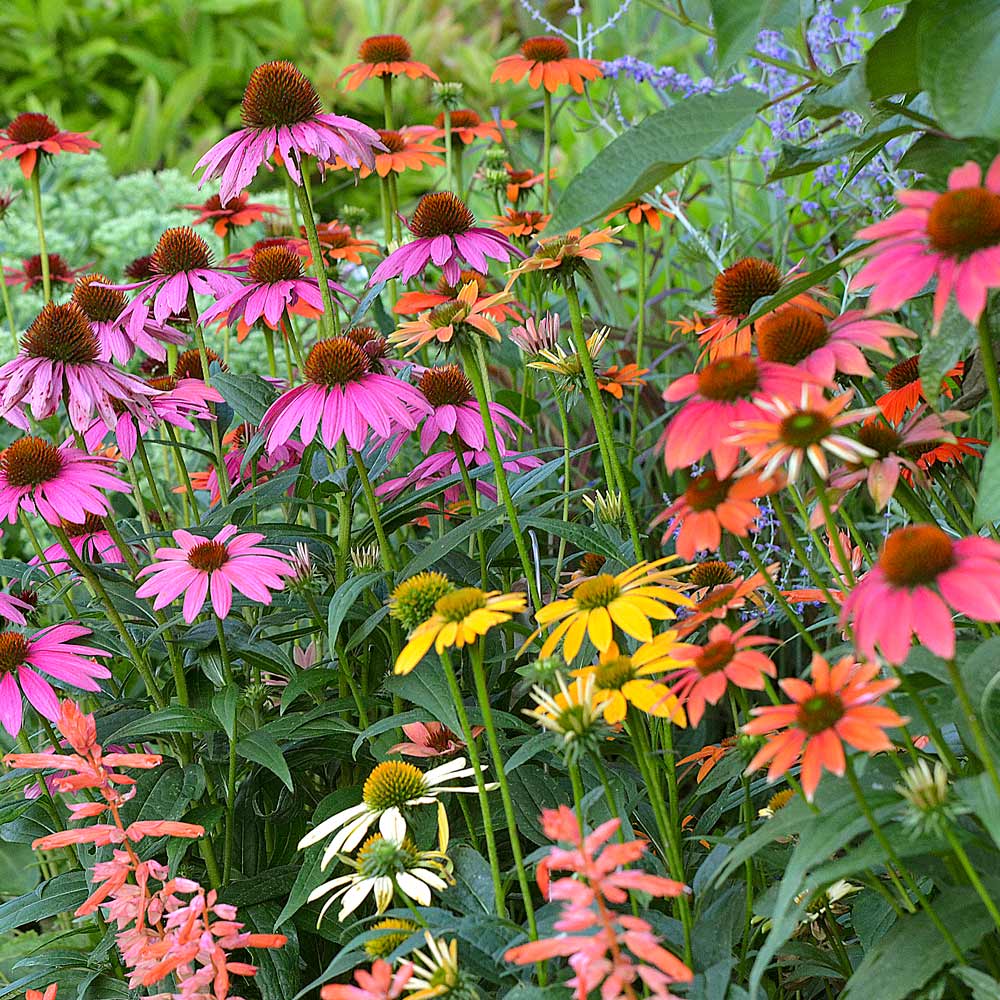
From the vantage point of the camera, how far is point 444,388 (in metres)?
1.23

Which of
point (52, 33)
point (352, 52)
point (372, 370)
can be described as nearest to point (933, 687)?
point (372, 370)

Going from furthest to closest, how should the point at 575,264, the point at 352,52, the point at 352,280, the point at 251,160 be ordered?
the point at 352,52
the point at 352,280
the point at 251,160
the point at 575,264

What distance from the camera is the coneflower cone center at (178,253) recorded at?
1.33 metres

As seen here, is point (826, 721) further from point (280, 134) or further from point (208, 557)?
point (280, 134)

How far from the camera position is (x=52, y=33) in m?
4.57

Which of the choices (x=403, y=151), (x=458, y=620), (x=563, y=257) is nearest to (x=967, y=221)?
(x=458, y=620)

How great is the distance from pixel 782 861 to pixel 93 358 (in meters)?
0.76

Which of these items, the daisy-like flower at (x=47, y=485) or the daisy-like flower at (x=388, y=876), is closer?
the daisy-like flower at (x=388, y=876)

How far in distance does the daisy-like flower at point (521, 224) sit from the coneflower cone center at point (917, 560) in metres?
1.03

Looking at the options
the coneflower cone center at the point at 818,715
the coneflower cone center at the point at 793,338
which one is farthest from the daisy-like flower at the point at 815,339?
the coneflower cone center at the point at 818,715

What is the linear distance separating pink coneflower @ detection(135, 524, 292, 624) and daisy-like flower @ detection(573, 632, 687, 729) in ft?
0.99

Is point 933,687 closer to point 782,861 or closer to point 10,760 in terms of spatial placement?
point 782,861

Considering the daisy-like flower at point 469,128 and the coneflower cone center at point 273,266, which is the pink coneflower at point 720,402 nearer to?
the coneflower cone center at point 273,266

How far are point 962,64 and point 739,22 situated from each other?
137 mm
